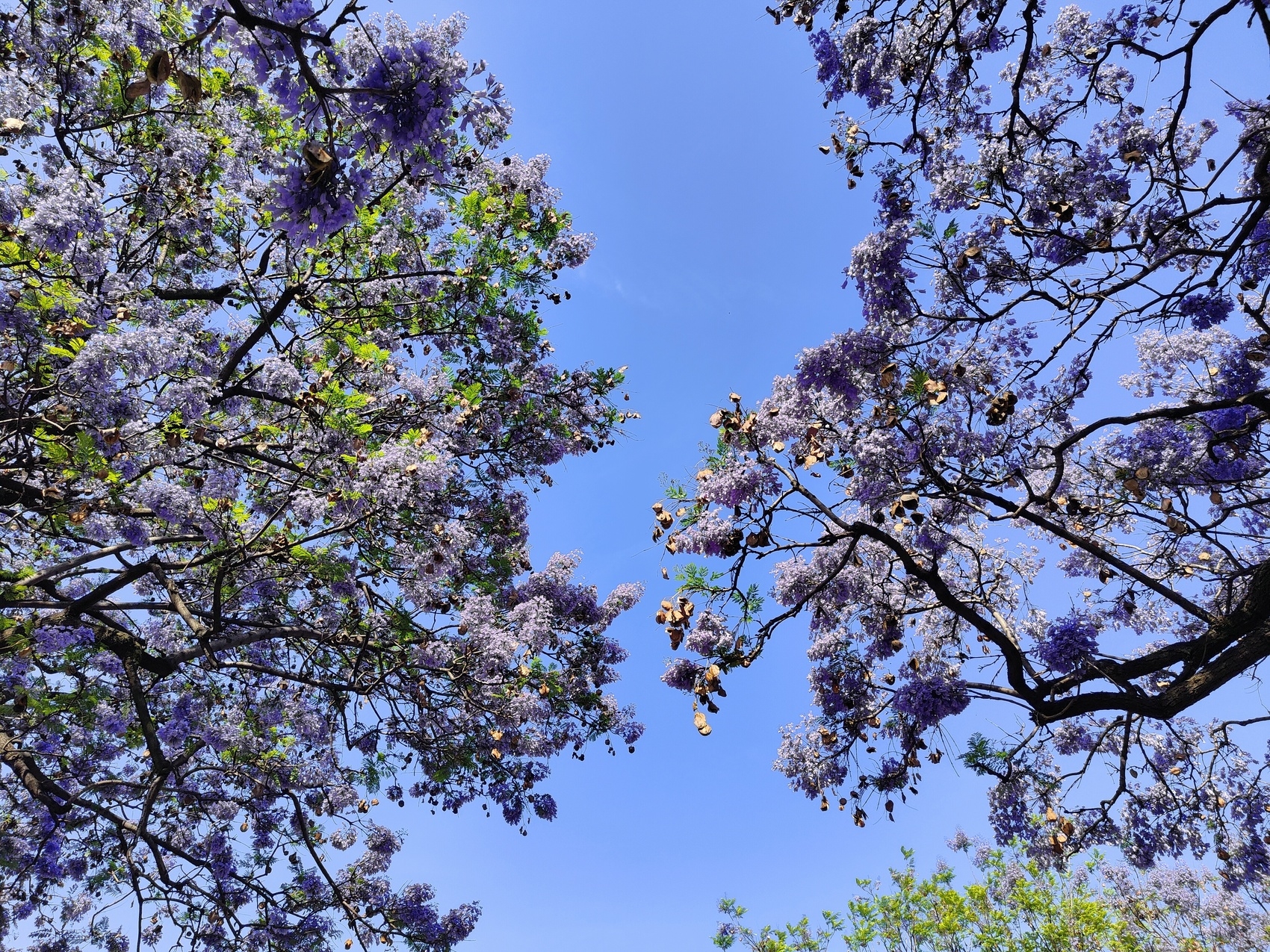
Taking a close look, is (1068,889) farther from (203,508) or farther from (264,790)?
(203,508)

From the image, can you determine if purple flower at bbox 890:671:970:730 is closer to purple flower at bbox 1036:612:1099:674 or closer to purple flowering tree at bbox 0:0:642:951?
purple flower at bbox 1036:612:1099:674

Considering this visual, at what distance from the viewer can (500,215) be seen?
23.6 ft

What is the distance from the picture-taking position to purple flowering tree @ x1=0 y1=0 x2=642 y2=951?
495 centimetres

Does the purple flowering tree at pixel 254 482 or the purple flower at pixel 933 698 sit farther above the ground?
the purple flowering tree at pixel 254 482

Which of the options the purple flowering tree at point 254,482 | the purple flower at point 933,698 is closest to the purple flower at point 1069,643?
the purple flower at point 933,698

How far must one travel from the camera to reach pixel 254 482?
727cm

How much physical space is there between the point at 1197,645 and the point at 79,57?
1046cm

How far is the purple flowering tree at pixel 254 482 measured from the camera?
4.95m

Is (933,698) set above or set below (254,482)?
below

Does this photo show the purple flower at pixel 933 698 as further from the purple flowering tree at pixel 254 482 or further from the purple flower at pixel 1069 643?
the purple flowering tree at pixel 254 482

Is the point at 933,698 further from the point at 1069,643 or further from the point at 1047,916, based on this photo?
the point at 1047,916

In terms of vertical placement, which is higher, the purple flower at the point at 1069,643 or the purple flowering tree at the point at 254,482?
the purple flowering tree at the point at 254,482

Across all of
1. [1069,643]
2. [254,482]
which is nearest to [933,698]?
[1069,643]

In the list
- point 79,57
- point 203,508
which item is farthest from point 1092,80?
point 79,57
